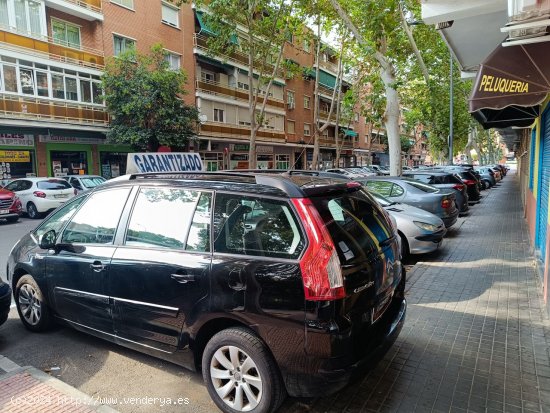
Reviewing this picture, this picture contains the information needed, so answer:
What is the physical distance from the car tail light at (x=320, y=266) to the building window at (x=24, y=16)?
2001 cm

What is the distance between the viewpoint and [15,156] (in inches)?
717

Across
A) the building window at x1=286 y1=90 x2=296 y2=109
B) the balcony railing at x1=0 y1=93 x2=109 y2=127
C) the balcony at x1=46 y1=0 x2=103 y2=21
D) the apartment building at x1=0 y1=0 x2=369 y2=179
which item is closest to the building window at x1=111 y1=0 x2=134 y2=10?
the apartment building at x1=0 y1=0 x2=369 y2=179

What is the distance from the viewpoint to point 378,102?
13.0 meters

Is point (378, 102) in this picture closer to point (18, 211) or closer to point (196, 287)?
point (196, 287)

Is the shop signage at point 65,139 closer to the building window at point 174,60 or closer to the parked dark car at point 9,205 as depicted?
the parked dark car at point 9,205

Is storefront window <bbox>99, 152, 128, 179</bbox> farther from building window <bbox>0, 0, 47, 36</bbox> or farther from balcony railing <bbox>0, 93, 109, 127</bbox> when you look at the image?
building window <bbox>0, 0, 47, 36</bbox>

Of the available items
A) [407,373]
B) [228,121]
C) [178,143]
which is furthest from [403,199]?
[228,121]

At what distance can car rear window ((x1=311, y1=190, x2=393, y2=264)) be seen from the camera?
2.73 m

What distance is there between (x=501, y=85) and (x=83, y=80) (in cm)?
2005

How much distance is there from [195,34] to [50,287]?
2479 centimetres

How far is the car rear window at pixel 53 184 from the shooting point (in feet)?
47.9

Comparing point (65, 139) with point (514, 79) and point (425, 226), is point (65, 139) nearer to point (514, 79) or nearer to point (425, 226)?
point (425, 226)

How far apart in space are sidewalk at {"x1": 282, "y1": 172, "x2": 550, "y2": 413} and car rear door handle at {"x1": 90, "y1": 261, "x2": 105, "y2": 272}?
1.98 metres

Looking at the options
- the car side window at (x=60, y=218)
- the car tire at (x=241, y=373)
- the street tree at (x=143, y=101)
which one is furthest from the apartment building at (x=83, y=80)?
the car tire at (x=241, y=373)
